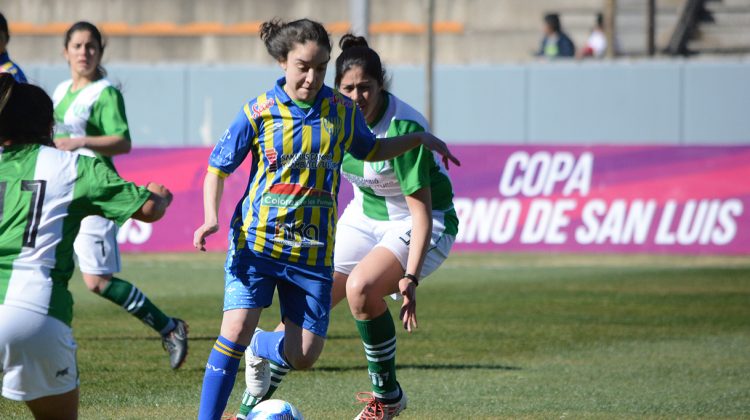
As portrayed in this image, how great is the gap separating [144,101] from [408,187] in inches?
692

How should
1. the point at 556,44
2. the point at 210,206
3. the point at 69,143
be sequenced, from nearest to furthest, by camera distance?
the point at 210,206 → the point at 69,143 → the point at 556,44

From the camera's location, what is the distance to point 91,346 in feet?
30.3

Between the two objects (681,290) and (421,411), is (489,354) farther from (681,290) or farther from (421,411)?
(681,290)

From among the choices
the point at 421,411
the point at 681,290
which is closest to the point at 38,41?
the point at 681,290

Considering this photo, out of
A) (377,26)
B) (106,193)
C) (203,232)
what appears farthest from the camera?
(377,26)

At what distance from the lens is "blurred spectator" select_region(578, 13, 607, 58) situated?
75.5ft

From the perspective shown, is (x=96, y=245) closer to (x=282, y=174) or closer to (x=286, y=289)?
(x=286, y=289)

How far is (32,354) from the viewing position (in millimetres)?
4344

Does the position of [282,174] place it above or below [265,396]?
above

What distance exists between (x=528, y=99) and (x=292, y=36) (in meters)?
17.2

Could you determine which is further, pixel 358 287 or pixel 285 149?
pixel 358 287

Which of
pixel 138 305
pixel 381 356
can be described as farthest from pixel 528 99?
pixel 381 356

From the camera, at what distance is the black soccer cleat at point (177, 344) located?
8.25m

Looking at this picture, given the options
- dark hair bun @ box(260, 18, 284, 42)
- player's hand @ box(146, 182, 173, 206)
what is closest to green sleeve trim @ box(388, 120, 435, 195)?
dark hair bun @ box(260, 18, 284, 42)
